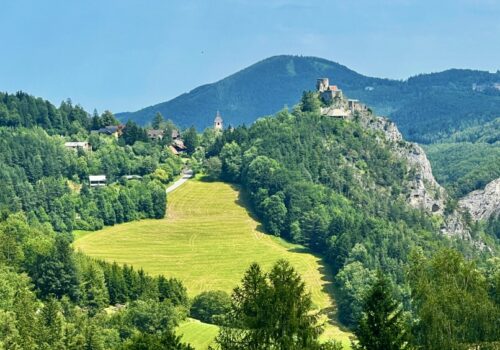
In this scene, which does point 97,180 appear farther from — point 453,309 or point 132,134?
point 453,309

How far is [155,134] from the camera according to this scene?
192 m

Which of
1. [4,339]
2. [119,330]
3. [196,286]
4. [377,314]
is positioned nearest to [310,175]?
[196,286]

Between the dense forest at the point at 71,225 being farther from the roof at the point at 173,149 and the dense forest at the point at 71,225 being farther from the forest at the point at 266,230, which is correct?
the roof at the point at 173,149

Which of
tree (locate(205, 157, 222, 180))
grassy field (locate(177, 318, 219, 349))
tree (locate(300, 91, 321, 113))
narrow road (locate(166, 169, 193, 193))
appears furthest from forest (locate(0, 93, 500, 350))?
narrow road (locate(166, 169, 193, 193))

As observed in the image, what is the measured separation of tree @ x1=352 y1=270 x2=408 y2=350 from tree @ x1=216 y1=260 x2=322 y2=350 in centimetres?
214

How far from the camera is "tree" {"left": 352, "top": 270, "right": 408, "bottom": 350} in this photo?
121 ft

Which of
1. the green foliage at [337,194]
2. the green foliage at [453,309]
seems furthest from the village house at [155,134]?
the green foliage at [453,309]

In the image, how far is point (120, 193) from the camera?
14675 cm

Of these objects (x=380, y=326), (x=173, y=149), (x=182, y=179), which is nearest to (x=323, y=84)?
(x=173, y=149)

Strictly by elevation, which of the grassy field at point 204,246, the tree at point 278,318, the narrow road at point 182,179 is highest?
the tree at point 278,318

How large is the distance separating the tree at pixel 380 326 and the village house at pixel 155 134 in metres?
151

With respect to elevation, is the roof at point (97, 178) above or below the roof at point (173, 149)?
below

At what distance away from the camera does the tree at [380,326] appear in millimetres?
37000

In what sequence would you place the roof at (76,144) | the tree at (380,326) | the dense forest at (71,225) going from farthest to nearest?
the roof at (76,144) → the dense forest at (71,225) → the tree at (380,326)
